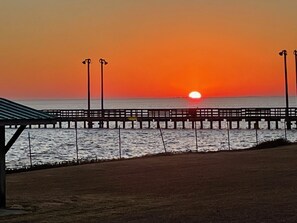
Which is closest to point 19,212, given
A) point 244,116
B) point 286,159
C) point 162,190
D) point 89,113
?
point 162,190

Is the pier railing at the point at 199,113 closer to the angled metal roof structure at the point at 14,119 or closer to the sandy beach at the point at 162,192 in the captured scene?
the sandy beach at the point at 162,192

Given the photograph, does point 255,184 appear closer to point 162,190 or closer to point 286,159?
point 162,190

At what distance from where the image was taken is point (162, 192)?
16.7 m

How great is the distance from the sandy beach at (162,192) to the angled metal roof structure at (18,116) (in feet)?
6.66

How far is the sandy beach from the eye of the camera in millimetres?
12523

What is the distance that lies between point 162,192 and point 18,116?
16.6 feet

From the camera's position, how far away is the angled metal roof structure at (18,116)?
519 inches

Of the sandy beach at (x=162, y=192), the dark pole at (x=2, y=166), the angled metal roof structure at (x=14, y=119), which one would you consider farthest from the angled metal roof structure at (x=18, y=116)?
the sandy beach at (x=162, y=192)

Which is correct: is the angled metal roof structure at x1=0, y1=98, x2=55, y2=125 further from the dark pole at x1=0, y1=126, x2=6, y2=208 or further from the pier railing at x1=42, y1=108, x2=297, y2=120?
the pier railing at x1=42, y1=108, x2=297, y2=120

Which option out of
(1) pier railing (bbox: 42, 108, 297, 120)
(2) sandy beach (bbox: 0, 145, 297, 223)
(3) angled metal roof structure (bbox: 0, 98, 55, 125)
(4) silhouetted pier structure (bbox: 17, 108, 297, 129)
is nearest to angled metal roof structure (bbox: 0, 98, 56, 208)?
(3) angled metal roof structure (bbox: 0, 98, 55, 125)

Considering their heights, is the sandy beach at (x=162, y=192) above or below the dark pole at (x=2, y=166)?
below

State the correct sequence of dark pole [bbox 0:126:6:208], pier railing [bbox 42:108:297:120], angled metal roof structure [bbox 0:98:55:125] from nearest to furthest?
angled metal roof structure [bbox 0:98:55:125]
dark pole [bbox 0:126:6:208]
pier railing [bbox 42:108:297:120]

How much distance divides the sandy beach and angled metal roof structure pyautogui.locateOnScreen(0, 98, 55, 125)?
203 cm

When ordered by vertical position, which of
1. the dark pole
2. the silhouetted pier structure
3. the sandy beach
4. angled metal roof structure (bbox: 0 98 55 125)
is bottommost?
the sandy beach
